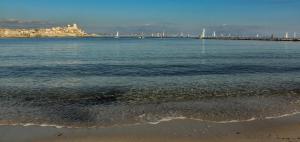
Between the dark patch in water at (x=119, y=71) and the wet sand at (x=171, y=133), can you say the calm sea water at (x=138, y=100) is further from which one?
the dark patch in water at (x=119, y=71)

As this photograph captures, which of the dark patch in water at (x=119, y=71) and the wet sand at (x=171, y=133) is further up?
the dark patch in water at (x=119, y=71)

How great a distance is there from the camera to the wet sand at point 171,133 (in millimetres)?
11984

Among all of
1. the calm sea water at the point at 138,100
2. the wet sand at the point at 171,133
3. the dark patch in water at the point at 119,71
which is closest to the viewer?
the wet sand at the point at 171,133

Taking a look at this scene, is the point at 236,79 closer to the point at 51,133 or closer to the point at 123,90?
the point at 123,90

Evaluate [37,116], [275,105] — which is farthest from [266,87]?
[37,116]

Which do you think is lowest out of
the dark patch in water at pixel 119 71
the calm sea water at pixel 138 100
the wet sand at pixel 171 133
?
the wet sand at pixel 171 133

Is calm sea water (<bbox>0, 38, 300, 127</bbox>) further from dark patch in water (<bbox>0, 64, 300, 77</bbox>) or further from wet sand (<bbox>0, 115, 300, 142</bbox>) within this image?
dark patch in water (<bbox>0, 64, 300, 77</bbox>)

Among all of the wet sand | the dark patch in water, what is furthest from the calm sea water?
the dark patch in water

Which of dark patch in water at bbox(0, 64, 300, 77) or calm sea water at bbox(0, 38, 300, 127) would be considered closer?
calm sea water at bbox(0, 38, 300, 127)

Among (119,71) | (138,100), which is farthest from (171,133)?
(119,71)

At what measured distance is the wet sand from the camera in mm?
11984

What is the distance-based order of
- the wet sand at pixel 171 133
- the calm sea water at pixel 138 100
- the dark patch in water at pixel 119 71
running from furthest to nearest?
the dark patch in water at pixel 119 71 < the calm sea water at pixel 138 100 < the wet sand at pixel 171 133

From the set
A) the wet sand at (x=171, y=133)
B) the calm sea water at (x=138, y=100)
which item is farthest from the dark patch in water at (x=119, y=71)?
the wet sand at (x=171, y=133)

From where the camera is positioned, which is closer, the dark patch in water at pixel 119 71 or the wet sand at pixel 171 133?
the wet sand at pixel 171 133
